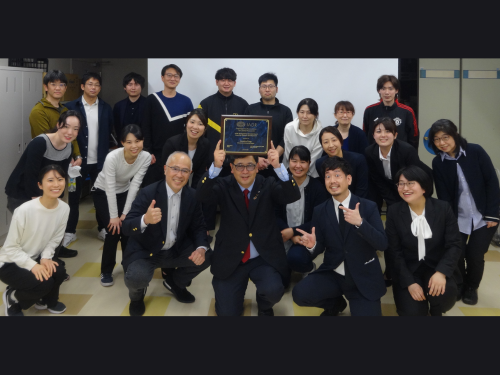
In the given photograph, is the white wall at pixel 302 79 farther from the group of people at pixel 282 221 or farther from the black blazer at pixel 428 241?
the black blazer at pixel 428 241

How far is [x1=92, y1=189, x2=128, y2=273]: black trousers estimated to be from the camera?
10.7ft

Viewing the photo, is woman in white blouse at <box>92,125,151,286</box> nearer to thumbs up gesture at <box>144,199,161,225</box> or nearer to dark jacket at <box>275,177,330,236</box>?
thumbs up gesture at <box>144,199,161,225</box>

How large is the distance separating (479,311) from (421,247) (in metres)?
0.73

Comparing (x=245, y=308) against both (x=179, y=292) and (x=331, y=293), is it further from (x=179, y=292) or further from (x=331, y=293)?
(x=331, y=293)

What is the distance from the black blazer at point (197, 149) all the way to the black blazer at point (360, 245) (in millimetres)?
1296

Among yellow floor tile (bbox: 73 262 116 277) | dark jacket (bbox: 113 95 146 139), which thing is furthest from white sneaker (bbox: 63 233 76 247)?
dark jacket (bbox: 113 95 146 139)

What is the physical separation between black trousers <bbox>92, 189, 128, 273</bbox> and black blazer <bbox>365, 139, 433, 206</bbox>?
1902mm

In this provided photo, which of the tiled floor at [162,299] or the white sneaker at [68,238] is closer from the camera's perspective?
the tiled floor at [162,299]

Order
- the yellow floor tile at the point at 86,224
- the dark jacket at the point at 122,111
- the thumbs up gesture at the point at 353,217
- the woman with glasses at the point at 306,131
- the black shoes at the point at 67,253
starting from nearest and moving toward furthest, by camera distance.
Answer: the thumbs up gesture at the point at 353,217, the woman with glasses at the point at 306,131, the black shoes at the point at 67,253, the dark jacket at the point at 122,111, the yellow floor tile at the point at 86,224

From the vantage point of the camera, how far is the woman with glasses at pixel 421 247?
2.61 meters

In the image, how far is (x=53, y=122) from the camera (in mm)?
3686

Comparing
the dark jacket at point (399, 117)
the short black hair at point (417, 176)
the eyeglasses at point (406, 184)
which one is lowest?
the eyeglasses at point (406, 184)

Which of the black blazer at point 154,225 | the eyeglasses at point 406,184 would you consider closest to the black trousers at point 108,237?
the black blazer at point 154,225

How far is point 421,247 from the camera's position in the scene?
265 cm
